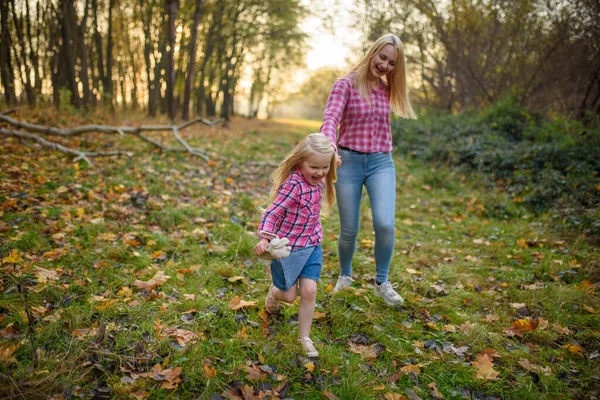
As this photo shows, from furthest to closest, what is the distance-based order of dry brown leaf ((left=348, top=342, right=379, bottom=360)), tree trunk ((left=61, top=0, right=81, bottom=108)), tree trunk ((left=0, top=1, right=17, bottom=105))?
tree trunk ((left=0, top=1, right=17, bottom=105)) < tree trunk ((left=61, top=0, right=81, bottom=108)) < dry brown leaf ((left=348, top=342, right=379, bottom=360))

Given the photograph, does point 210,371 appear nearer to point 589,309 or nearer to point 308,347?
point 308,347

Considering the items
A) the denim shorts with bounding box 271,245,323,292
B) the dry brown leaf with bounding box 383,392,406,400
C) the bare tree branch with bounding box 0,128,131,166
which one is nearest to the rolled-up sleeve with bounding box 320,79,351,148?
the denim shorts with bounding box 271,245,323,292

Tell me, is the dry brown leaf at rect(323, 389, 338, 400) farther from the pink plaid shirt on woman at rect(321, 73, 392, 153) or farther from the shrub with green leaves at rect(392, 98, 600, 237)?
the shrub with green leaves at rect(392, 98, 600, 237)

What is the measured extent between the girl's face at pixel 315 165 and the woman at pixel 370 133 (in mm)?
676

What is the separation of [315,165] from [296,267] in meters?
0.74

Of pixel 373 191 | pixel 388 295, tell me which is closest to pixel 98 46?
pixel 373 191

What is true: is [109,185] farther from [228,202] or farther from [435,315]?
[435,315]

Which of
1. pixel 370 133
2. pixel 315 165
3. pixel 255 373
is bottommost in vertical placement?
pixel 255 373

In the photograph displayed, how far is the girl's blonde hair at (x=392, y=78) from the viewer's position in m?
3.31

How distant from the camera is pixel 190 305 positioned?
3.24 m

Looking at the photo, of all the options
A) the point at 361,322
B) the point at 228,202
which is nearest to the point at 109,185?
the point at 228,202

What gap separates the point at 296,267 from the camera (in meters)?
2.70

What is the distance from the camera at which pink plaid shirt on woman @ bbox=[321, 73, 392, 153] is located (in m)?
3.38

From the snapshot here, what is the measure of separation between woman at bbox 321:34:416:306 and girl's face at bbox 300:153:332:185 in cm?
68
